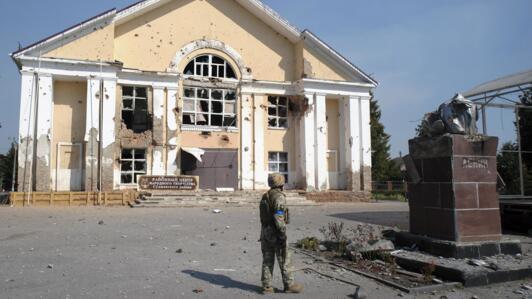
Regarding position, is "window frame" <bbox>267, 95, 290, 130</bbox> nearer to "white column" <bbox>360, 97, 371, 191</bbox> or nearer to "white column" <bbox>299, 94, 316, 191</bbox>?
"white column" <bbox>299, 94, 316, 191</bbox>

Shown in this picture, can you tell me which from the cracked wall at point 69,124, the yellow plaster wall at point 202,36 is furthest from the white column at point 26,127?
the yellow plaster wall at point 202,36

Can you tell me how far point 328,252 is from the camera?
803 cm

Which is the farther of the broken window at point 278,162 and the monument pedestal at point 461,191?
the broken window at point 278,162

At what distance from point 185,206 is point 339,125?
11.1 meters

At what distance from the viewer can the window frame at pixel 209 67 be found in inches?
890

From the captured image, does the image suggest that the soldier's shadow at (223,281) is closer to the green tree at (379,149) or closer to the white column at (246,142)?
the white column at (246,142)

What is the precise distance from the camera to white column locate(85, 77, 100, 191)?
19188 millimetres

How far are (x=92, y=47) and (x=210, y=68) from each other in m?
5.88

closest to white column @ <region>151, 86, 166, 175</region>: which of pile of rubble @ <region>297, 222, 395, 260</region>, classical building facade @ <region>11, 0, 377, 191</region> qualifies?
classical building facade @ <region>11, 0, 377, 191</region>

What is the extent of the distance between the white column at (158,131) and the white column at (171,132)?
287mm

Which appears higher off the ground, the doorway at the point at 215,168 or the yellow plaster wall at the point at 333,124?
the yellow plaster wall at the point at 333,124

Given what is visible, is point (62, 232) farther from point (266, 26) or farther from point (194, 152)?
point (266, 26)

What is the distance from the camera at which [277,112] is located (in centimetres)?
2441

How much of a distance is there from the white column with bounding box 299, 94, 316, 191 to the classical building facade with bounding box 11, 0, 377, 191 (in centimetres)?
6
